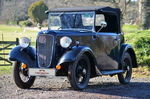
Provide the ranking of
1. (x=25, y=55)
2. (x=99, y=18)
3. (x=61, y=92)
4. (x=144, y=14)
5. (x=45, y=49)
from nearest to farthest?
(x=61, y=92)
(x=45, y=49)
(x=25, y=55)
(x=99, y=18)
(x=144, y=14)

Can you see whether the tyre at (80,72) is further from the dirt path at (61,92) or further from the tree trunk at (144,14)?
the tree trunk at (144,14)

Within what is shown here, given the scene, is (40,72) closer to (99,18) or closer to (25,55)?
(25,55)

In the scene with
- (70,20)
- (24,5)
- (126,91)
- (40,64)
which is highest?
(70,20)

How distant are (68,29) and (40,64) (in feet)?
5.10

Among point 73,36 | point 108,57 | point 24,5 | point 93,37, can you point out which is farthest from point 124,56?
point 24,5

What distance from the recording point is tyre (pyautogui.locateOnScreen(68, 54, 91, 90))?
400 inches

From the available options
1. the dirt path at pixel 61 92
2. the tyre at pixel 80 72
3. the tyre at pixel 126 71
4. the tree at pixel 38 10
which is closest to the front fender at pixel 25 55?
the dirt path at pixel 61 92

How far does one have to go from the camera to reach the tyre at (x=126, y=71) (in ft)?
42.9

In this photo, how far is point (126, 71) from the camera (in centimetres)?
1347

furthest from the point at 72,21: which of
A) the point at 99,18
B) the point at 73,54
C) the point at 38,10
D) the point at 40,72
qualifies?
the point at 38,10

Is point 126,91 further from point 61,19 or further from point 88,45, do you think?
point 61,19

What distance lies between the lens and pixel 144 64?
18.2m

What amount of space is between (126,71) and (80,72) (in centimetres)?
318

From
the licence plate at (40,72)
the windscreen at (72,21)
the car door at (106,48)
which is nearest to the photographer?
the licence plate at (40,72)
